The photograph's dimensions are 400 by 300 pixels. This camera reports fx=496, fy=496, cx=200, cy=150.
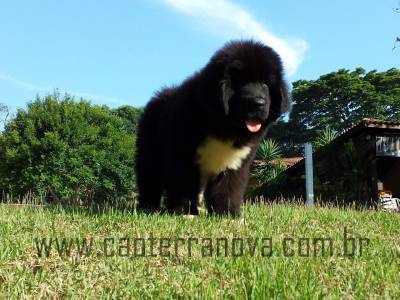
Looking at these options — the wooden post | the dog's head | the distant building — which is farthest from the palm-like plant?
the dog's head

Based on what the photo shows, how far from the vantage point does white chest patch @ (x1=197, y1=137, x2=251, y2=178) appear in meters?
5.70

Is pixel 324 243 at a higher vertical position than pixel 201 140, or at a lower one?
lower

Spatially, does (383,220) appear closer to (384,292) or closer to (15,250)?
(384,292)

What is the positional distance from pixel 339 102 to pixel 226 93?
50754 mm

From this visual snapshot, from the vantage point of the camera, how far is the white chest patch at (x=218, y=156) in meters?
5.70

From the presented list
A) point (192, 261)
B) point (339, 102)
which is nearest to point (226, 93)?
point (192, 261)

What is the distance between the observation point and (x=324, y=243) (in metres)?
4.35

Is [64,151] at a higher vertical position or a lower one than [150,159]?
higher

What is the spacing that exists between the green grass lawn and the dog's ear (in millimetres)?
1237

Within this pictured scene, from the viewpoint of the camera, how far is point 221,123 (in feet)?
18.0

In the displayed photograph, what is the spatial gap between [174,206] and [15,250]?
8.14ft

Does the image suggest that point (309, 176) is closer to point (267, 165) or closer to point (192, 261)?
point (192, 261)

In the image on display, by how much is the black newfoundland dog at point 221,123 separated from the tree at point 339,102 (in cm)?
4539

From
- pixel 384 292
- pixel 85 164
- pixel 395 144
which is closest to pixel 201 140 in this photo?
pixel 384 292
